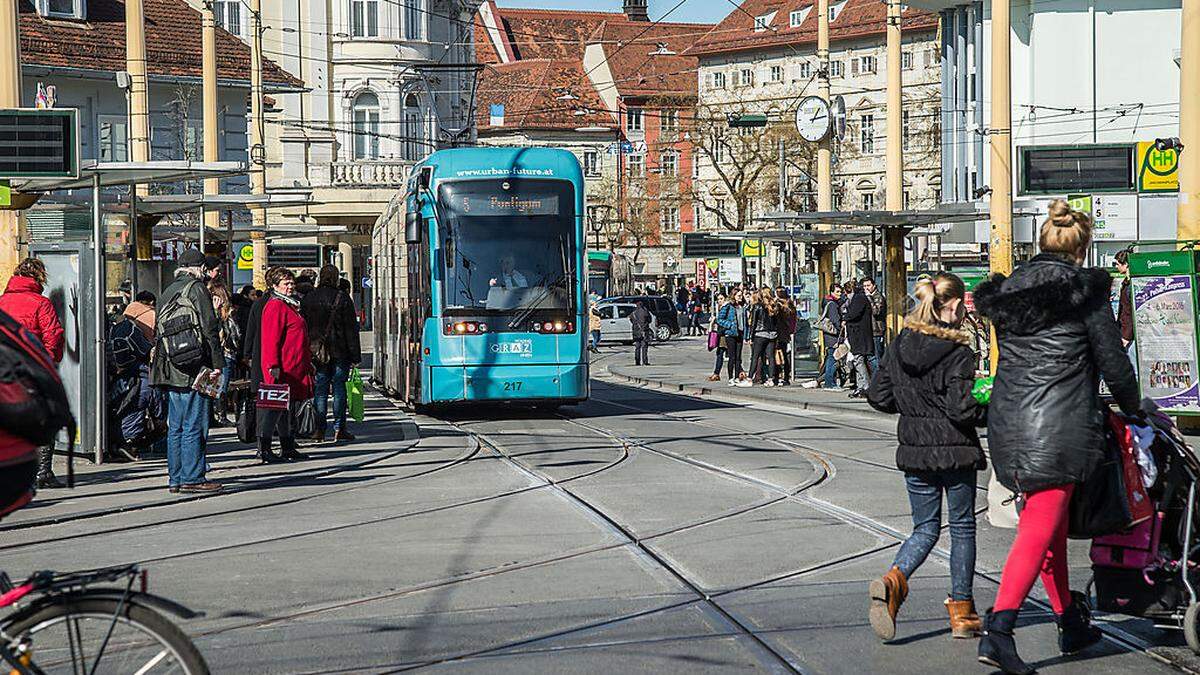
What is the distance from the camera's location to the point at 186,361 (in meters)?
13.4

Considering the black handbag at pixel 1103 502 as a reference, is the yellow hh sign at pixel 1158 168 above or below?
above

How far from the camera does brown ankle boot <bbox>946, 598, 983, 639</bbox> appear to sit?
7.60 meters

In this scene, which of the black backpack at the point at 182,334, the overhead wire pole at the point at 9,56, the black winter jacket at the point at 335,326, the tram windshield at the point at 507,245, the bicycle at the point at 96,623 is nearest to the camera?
the bicycle at the point at 96,623

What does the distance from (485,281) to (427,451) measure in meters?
4.26

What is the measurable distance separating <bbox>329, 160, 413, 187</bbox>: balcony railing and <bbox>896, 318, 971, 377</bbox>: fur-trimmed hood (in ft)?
176

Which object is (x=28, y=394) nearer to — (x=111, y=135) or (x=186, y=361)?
(x=186, y=361)

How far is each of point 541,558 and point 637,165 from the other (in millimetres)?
102401

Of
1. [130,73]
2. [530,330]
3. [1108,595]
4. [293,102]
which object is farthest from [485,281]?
[293,102]

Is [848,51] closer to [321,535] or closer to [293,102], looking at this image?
[293,102]

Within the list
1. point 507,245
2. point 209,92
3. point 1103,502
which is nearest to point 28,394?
point 1103,502

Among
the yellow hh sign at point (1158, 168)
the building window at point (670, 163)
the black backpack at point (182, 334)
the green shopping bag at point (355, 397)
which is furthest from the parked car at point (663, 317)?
the black backpack at point (182, 334)

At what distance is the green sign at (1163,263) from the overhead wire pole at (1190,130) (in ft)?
3.11

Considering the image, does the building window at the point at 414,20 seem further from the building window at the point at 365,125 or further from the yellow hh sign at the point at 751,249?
the yellow hh sign at the point at 751,249

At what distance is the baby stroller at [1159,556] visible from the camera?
23.8 feet
